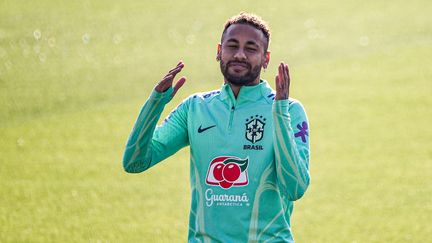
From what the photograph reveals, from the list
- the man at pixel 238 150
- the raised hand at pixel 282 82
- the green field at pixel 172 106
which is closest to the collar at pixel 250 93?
the man at pixel 238 150

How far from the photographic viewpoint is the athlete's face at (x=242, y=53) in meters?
4.66

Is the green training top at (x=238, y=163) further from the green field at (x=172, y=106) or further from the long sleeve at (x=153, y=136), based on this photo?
the green field at (x=172, y=106)

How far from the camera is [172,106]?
44.5ft

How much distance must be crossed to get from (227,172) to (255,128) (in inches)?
11.1

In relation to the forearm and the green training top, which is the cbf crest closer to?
the green training top

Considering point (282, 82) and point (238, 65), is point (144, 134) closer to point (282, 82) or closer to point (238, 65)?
point (238, 65)

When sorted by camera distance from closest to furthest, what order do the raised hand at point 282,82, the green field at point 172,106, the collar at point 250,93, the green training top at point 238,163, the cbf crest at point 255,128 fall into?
the raised hand at point 282,82 → the green training top at point 238,163 → the cbf crest at point 255,128 → the collar at point 250,93 → the green field at point 172,106

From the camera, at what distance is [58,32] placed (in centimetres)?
1748

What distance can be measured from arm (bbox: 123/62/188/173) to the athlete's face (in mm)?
238

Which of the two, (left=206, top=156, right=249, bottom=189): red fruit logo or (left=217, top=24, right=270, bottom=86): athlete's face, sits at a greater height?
(left=217, top=24, right=270, bottom=86): athlete's face

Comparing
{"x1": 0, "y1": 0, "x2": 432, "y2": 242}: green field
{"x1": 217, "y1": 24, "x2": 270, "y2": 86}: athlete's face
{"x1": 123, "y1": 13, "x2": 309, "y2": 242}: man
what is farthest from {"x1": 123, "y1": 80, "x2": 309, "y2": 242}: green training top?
{"x1": 0, "y1": 0, "x2": 432, "y2": 242}: green field

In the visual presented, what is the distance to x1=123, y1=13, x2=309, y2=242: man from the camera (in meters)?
4.59

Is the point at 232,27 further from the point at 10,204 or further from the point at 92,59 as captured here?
the point at 92,59

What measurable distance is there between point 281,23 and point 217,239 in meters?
14.1
